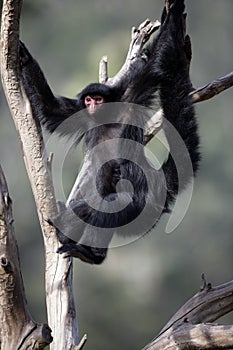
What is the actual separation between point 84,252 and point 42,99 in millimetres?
1414

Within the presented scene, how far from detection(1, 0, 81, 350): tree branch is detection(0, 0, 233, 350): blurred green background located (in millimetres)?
10931

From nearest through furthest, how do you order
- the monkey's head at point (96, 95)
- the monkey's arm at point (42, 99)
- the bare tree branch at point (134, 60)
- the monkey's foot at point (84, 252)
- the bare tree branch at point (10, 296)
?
1. the bare tree branch at point (10, 296)
2. the monkey's foot at point (84, 252)
3. the monkey's arm at point (42, 99)
4. the monkey's head at point (96, 95)
5. the bare tree branch at point (134, 60)

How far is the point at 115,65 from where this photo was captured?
18.1 m

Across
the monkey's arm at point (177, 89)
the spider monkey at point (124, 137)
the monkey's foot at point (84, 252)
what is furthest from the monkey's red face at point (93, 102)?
the monkey's foot at point (84, 252)

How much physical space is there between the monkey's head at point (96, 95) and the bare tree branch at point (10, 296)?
1.71m

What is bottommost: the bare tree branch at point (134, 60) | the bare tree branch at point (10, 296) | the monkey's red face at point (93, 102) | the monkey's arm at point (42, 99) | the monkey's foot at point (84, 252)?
the bare tree branch at point (10, 296)

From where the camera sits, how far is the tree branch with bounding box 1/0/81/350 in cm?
507

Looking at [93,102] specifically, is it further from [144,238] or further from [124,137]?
[144,238]

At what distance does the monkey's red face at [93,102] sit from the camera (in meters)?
6.29

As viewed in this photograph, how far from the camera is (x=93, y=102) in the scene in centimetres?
632

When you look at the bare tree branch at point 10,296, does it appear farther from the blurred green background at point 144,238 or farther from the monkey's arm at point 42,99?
the blurred green background at point 144,238

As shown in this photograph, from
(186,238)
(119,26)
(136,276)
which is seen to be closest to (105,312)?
(136,276)

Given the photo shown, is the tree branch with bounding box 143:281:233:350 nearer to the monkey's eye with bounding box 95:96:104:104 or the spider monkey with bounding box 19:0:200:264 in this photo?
the spider monkey with bounding box 19:0:200:264

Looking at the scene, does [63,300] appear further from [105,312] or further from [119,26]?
[119,26]
